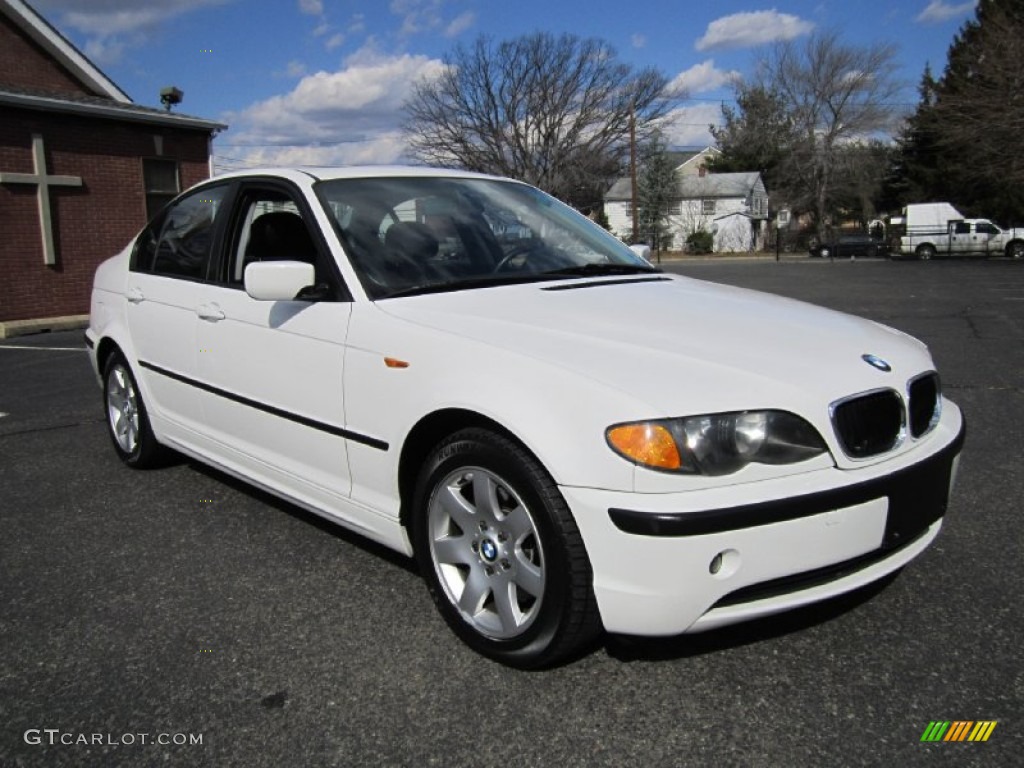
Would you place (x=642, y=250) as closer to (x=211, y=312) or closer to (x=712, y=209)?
(x=211, y=312)

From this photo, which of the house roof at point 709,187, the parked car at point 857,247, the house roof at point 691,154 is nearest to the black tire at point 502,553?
the parked car at point 857,247

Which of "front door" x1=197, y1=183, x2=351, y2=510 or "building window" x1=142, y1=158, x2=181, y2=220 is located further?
"building window" x1=142, y1=158, x2=181, y2=220

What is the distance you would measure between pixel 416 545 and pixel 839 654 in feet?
4.51

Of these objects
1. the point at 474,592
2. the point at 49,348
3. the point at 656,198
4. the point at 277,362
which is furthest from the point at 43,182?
the point at 656,198

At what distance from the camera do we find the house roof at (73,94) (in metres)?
13.4

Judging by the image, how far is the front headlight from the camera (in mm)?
2225

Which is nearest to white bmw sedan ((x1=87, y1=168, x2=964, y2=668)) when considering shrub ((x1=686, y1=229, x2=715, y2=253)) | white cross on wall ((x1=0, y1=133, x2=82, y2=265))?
white cross on wall ((x1=0, y1=133, x2=82, y2=265))

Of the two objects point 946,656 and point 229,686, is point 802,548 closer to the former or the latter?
point 946,656

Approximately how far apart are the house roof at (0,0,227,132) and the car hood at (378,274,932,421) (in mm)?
12959

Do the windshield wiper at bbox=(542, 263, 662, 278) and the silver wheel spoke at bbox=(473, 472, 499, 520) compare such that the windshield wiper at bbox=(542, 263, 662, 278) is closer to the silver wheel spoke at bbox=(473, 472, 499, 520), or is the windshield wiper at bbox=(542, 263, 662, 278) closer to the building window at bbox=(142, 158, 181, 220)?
the silver wheel spoke at bbox=(473, 472, 499, 520)

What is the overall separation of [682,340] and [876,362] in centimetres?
61

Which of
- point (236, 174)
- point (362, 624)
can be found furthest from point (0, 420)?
point (362, 624)

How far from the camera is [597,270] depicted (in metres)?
3.61

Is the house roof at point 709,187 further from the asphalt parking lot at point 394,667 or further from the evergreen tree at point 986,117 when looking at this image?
the asphalt parking lot at point 394,667
